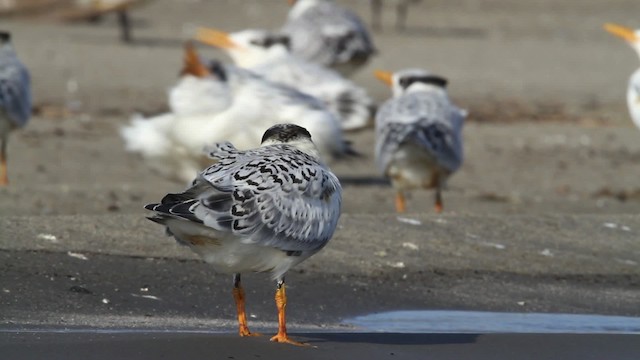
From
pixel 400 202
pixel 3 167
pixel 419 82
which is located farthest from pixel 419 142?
pixel 3 167

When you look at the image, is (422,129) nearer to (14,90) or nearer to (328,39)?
(14,90)

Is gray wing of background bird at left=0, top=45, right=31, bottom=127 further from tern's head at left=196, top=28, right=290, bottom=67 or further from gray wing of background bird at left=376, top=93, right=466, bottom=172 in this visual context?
gray wing of background bird at left=376, top=93, right=466, bottom=172

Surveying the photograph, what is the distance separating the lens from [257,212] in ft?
17.4

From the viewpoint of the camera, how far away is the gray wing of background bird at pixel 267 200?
5172mm

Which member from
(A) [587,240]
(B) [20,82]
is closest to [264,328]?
(A) [587,240]

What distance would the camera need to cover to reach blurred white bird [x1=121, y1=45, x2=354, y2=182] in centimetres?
1023

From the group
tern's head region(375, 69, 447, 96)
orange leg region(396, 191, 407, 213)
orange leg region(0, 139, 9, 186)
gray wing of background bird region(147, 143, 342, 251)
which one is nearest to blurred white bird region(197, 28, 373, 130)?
tern's head region(375, 69, 447, 96)

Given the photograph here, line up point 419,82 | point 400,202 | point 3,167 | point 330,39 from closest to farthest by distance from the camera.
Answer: point 400,202, point 419,82, point 3,167, point 330,39

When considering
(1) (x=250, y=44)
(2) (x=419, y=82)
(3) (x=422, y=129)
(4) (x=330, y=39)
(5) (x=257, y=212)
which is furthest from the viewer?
(4) (x=330, y=39)

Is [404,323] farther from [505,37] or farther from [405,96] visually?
[505,37]

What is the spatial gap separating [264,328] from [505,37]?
1714 cm

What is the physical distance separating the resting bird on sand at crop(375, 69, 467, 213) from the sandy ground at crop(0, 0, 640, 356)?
13.5 inches

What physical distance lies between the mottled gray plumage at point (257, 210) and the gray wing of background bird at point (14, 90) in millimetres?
5809

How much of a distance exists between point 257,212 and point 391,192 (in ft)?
20.5
